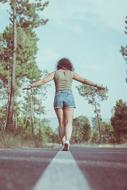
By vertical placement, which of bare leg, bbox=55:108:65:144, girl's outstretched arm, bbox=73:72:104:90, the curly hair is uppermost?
the curly hair

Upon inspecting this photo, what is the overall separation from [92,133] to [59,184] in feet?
416

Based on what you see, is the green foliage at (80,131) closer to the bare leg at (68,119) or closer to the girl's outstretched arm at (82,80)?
the girl's outstretched arm at (82,80)

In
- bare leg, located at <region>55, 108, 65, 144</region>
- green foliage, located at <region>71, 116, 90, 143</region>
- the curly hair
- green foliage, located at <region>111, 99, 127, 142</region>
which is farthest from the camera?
green foliage, located at <region>71, 116, 90, 143</region>

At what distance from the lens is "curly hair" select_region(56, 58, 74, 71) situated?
35.0ft

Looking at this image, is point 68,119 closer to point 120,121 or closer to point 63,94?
point 63,94

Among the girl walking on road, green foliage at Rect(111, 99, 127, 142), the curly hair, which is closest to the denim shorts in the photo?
the girl walking on road

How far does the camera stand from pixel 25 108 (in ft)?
256

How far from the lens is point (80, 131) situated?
12850cm

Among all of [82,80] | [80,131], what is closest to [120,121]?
[80,131]

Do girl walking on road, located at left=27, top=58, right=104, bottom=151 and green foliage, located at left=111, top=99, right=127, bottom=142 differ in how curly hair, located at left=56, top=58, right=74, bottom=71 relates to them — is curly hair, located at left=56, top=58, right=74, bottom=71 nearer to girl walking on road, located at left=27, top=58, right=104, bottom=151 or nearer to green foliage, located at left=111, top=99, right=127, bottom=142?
girl walking on road, located at left=27, top=58, right=104, bottom=151

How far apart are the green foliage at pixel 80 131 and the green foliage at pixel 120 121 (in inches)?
1025

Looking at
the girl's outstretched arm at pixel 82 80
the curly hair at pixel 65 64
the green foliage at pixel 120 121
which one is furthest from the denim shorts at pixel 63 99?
the green foliage at pixel 120 121

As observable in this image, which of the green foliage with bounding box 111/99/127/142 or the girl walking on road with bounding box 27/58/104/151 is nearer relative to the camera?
the girl walking on road with bounding box 27/58/104/151

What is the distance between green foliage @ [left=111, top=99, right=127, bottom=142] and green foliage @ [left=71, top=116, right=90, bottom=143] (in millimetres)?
26033
